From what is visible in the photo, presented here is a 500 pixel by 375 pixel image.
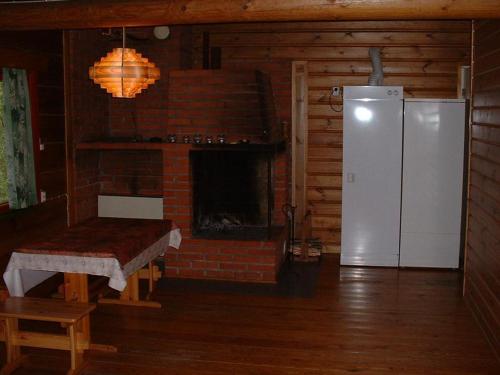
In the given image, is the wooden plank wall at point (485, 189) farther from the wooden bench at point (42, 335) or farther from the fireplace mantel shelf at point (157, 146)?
the wooden bench at point (42, 335)

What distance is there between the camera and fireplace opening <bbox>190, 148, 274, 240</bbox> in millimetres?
6133

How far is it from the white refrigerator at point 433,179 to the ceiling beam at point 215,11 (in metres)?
2.58

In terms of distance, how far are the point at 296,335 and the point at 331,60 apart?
3.47 meters

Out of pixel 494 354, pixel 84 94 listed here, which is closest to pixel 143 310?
pixel 84 94

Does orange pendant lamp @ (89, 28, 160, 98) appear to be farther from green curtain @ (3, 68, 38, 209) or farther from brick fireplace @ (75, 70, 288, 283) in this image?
brick fireplace @ (75, 70, 288, 283)

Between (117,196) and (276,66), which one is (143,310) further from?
(276,66)

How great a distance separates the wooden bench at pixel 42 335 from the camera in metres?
3.82

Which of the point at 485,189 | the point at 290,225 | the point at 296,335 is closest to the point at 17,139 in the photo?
the point at 296,335

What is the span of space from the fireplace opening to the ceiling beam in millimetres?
2180

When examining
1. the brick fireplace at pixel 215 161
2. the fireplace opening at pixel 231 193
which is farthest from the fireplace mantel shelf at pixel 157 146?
the fireplace opening at pixel 231 193

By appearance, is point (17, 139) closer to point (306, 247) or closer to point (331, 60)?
point (306, 247)

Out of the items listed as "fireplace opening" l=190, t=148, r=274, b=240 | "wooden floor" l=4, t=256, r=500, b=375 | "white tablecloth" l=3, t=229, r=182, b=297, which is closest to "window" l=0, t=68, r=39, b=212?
"white tablecloth" l=3, t=229, r=182, b=297

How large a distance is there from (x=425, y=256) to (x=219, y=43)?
10.9 ft

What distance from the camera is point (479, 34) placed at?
489 centimetres
